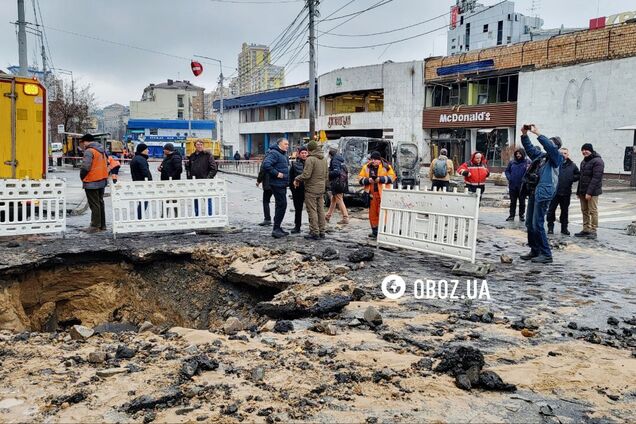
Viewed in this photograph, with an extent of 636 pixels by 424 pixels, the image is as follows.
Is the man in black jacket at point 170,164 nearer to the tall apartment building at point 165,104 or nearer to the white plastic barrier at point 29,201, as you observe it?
the white plastic barrier at point 29,201

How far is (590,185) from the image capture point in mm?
10391

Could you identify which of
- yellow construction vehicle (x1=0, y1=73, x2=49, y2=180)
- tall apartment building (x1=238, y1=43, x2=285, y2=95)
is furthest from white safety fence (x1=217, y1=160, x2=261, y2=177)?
yellow construction vehicle (x1=0, y1=73, x2=49, y2=180)

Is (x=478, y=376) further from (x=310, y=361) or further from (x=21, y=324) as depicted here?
(x=21, y=324)

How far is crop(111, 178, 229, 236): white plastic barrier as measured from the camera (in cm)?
959

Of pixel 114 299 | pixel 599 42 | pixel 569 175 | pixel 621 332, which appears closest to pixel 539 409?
pixel 621 332

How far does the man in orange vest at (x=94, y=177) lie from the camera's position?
9922 millimetres

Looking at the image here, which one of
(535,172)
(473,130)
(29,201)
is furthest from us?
(473,130)

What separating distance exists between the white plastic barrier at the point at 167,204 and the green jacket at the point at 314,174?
6.37 feet

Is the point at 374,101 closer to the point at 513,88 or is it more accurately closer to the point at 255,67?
the point at 255,67

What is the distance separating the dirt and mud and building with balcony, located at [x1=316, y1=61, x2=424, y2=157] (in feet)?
104

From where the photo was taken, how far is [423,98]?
39344 millimetres

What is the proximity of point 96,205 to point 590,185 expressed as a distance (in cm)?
972

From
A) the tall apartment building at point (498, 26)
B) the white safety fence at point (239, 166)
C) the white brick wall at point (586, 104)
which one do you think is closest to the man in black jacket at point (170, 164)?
the white brick wall at point (586, 104)

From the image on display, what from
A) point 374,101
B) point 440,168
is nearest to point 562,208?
point 440,168
